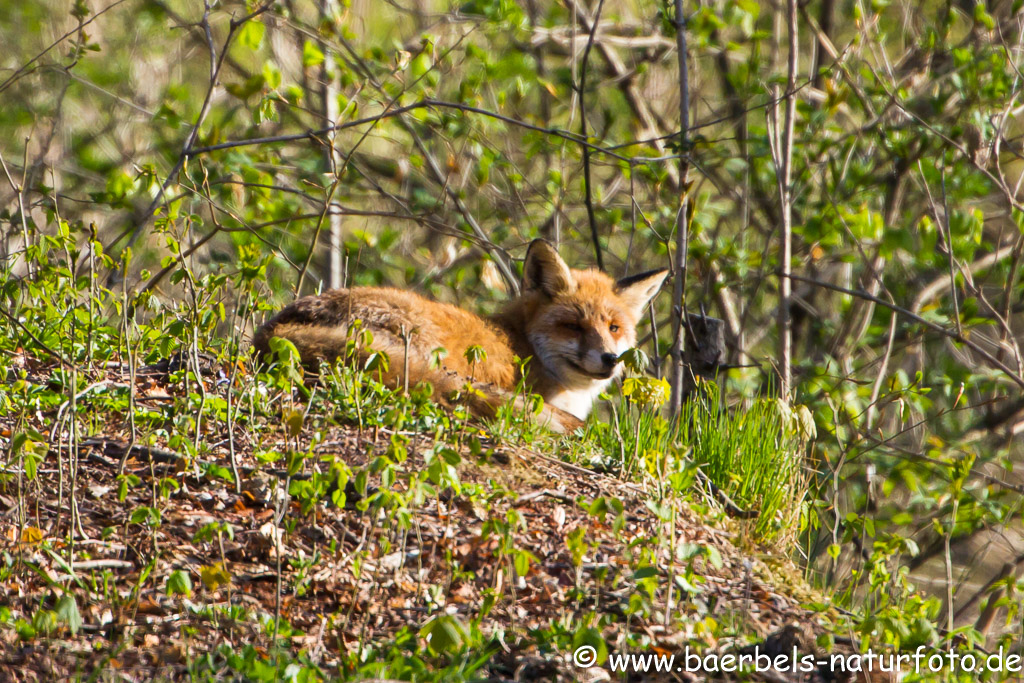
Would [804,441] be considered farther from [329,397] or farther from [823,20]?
[823,20]

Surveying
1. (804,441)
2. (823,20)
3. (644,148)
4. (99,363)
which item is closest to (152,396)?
(99,363)

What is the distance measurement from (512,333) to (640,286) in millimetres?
995

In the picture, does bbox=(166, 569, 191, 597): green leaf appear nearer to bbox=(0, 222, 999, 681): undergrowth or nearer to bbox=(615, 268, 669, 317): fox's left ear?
bbox=(0, 222, 999, 681): undergrowth

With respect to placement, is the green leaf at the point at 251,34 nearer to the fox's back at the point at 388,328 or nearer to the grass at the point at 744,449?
the fox's back at the point at 388,328

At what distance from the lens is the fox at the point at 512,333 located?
5.27 meters

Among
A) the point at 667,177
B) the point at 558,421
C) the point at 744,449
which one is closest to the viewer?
the point at 744,449

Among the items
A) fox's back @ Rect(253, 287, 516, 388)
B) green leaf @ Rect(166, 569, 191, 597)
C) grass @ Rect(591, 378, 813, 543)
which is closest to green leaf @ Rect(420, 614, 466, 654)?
green leaf @ Rect(166, 569, 191, 597)

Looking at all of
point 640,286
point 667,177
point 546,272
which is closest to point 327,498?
point 546,272

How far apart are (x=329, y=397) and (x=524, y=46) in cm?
542

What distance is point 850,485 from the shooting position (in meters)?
8.48

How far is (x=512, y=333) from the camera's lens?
6.48 m

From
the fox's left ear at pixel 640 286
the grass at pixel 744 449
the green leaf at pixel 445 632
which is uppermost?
the fox's left ear at pixel 640 286

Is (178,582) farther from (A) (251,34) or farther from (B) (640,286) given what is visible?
(B) (640,286)

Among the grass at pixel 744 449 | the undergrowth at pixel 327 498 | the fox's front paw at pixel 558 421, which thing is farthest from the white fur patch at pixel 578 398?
the grass at pixel 744 449
